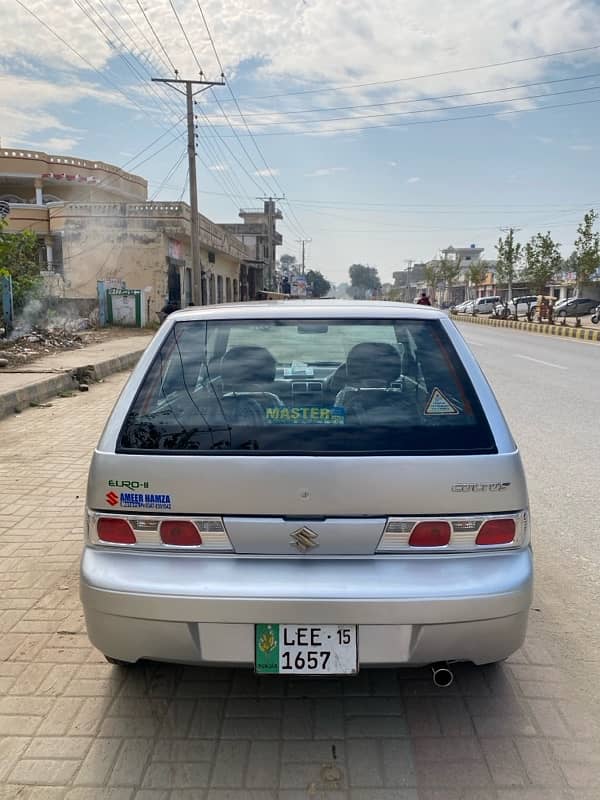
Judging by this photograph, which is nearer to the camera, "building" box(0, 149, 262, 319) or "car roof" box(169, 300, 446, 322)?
"car roof" box(169, 300, 446, 322)

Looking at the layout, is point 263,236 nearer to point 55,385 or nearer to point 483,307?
point 483,307

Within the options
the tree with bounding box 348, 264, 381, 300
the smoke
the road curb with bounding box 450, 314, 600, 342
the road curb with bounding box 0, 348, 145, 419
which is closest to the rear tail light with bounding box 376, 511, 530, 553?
the road curb with bounding box 0, 348, 145, 419

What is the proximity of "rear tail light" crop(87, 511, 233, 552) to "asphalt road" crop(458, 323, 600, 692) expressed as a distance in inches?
67.0

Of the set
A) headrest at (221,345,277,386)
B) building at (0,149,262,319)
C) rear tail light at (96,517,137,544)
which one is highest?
building at (0,149,262,319)

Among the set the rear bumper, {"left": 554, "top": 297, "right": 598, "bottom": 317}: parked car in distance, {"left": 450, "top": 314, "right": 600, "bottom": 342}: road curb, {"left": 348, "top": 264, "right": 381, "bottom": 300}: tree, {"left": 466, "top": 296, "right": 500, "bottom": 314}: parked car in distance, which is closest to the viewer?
the rear bumper

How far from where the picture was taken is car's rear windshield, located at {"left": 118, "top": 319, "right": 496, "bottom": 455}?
2.25m

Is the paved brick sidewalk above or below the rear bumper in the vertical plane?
→ below

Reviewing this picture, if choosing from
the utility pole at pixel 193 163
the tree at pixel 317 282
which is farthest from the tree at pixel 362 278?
the utility pole at pixel 193 163

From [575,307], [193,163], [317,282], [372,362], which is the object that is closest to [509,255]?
[575,307]

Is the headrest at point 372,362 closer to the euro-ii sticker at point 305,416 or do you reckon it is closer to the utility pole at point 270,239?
the euro-ii sticker at point 305,416

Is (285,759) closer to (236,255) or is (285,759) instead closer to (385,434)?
(385,434)

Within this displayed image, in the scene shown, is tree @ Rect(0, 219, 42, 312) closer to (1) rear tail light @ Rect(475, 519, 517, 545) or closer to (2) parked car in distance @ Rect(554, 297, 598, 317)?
(1) rear tail light @ Rect(475, 519, 517, 545)

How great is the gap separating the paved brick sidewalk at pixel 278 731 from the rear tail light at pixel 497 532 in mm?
744

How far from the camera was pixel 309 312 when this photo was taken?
2.65 metres
